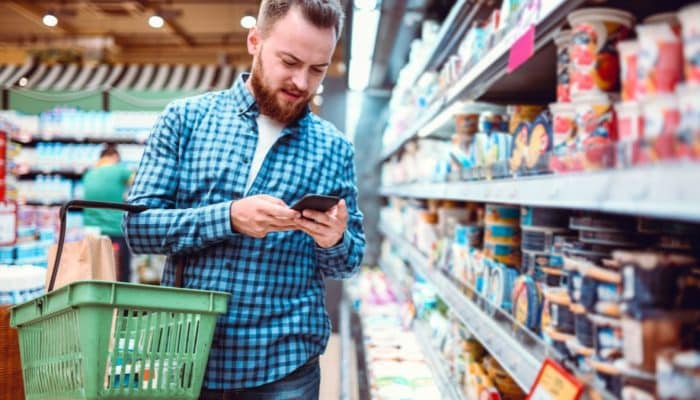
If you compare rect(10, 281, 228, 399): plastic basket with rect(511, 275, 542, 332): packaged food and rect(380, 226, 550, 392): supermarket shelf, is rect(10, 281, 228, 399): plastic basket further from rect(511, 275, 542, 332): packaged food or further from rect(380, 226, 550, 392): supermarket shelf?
rect(511, 275, 542, 332): packaged food

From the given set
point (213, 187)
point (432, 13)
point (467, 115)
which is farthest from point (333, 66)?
point (213, 187)

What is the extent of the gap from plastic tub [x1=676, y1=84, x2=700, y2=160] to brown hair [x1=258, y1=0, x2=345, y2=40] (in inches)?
36.0

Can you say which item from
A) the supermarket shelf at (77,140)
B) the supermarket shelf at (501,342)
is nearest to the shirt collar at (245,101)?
the supermarket shelf at (501,342)

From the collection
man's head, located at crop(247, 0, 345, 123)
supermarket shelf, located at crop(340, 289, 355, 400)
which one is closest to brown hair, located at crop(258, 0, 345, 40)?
man's head, located at crop(247, 0, 345, 123)

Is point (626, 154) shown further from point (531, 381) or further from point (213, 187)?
point (213, 187)

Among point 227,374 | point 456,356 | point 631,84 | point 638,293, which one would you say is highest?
point 631,84

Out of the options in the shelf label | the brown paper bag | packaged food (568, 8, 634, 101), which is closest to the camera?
packaged food (568, 8, 634, 101)

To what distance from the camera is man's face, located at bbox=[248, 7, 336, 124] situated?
1417 millimetres

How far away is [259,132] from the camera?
1.54 metres

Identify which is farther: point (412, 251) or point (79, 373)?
point (412, 251)

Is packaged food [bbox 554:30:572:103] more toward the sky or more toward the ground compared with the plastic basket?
more toward the sky

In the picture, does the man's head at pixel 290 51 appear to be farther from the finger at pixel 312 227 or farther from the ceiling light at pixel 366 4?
the ceiling light at pixel 366 4

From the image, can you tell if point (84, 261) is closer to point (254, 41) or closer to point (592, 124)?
point (254, 41)

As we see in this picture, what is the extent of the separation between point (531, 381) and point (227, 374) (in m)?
0.70
